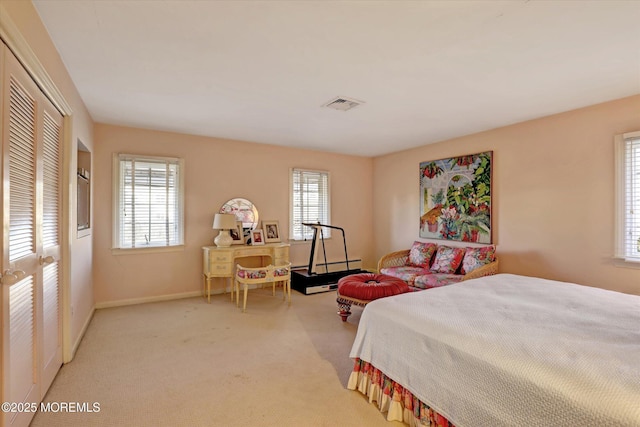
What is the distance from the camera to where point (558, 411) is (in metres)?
1.14

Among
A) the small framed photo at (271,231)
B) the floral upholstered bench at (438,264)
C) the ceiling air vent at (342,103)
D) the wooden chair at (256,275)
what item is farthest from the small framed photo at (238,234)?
the ceiling air vent at (342,103)

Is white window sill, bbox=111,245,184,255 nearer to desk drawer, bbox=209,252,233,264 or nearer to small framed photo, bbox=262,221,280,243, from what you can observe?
desk drawer, bbox=209,252,233,264

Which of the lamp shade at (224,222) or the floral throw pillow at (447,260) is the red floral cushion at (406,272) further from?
the lamp shade at (224,222)

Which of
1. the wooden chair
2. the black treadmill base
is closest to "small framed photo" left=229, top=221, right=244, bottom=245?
the wooden chair

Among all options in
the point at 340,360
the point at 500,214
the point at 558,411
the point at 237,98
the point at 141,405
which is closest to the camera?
the point at 558,411

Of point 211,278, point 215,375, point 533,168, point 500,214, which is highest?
point 533,168

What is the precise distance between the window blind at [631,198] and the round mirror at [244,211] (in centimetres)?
448

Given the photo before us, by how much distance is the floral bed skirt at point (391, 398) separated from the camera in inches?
64.2

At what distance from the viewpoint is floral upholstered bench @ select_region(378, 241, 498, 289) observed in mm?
3862

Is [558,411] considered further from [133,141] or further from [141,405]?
[133,141]

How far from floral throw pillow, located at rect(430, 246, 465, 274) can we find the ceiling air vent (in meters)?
2.47

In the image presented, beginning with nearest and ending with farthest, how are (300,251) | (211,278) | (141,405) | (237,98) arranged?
(141,405) < (237,98) < (211,278) < (300,251)

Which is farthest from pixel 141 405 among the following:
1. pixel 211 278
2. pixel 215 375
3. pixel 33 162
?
pixel 211 278

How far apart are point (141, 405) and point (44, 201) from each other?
1.48 m
